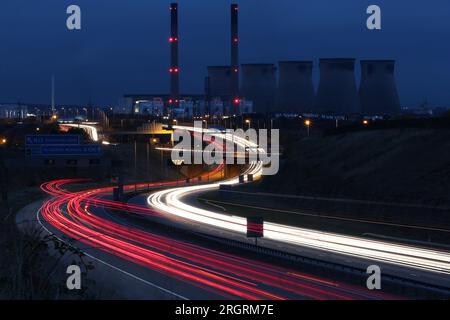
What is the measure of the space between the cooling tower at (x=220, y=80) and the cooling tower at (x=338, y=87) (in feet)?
111

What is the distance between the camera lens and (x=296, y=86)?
99312 millimetres

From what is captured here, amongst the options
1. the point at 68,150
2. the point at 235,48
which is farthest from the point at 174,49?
the point at 68,150

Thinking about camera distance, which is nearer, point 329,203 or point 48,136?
point 329,203

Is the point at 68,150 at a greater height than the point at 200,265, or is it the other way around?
the point at 68,150

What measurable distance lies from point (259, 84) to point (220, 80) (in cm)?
1600

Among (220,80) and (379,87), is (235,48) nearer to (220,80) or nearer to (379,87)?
(379,87)

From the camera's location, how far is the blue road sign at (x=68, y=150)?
1539 inches

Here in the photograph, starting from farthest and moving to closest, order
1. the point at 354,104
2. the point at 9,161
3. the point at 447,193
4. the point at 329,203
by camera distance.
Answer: the point at 354,104 < the point at 9,161 < the point at 329,203 < the point at 447,193

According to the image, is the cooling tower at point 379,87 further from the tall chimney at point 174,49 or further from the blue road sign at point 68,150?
the blue road sign at point 68,150

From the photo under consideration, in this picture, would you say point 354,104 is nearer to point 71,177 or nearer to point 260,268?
point 71,177

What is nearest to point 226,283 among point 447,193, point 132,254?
point 132,254

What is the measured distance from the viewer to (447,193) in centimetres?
3047

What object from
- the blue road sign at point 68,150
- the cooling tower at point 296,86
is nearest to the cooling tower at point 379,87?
the cooling tower at point 296,86
